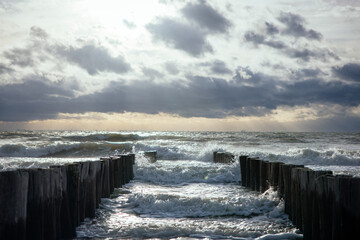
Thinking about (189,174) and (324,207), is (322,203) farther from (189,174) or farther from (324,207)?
(189,174)

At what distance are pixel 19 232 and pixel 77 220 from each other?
65.3 inches

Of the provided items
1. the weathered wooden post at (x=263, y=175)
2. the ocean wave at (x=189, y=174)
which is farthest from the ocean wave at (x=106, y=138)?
the weathered wooden post at (x=263, y=175)

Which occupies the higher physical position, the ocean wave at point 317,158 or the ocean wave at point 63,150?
the ocean wave at point 63,150

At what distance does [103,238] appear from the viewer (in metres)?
5.44

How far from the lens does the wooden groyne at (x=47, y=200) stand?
4254 mm

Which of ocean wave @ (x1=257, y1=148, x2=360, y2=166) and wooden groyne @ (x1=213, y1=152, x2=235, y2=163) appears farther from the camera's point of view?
ocean wave @ (x1=257, y1=148, x2=360, y2=166)

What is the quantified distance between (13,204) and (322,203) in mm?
4055

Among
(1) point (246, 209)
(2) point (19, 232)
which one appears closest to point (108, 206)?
(1) point (246, 209)

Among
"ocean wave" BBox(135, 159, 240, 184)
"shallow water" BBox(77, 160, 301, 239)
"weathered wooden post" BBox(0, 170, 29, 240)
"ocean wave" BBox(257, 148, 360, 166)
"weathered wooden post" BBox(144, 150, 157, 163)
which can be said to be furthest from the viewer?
"ocean wave" BBox(257, 148, 360, 166)

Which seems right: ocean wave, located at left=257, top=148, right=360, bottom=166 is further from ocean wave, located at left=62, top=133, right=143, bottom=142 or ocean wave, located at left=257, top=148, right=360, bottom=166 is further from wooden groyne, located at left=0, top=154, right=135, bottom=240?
ocean wave, located at left=62, top=133, right=143, bottom=142

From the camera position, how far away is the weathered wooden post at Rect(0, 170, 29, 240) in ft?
13.7

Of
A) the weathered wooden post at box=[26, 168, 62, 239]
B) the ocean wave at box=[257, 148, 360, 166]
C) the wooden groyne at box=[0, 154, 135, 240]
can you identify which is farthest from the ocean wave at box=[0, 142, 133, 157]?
the weathered wooden post at box=[26, 168, 62, 239]

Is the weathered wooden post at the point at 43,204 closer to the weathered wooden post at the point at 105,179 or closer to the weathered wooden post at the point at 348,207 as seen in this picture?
the weathered wooden post at the point at 105,179

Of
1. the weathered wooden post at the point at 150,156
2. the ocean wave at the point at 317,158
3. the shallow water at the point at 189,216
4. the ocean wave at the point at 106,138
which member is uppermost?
the ocean wave at the point at 106,138
